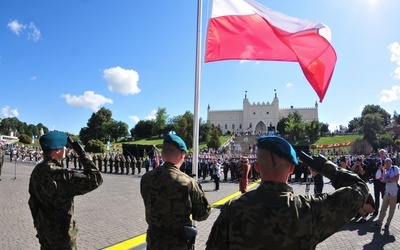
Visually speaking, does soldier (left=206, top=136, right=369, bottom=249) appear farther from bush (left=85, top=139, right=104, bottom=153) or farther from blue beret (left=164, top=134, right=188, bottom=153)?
bush (left=85, top=139, right=104, bottom=153)


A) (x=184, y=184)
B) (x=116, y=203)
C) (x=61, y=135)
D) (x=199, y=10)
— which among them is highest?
(x=199, y=10)

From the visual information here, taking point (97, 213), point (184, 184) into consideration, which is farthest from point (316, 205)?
point (97, 213)

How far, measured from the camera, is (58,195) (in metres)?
3.34

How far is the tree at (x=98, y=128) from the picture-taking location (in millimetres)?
93562

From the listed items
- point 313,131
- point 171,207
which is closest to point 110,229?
point 171,207

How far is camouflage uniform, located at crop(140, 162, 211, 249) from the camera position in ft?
10.6

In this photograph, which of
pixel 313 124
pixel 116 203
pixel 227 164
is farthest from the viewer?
pixel 313 124

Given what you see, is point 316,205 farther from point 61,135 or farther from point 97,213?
point 97,213

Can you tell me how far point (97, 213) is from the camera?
9672 mm

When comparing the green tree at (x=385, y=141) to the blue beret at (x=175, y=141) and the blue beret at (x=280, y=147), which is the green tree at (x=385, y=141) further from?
the blue beret at (x=280, y=147)

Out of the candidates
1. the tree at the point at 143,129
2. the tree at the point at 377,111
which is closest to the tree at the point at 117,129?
the tree at the point at 143,129

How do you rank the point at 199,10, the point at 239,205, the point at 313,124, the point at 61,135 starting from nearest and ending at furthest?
the point at 239,205, the point at 61,135, the point at 199,10, the point at 313,124

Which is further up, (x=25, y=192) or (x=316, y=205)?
(x=316, y=205)

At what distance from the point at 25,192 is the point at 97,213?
5876mm
